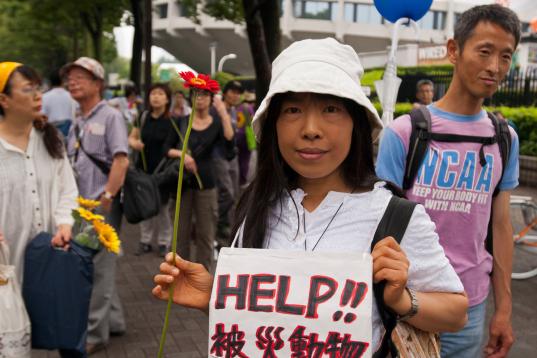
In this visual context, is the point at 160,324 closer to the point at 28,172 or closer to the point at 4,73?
the point at 28,172

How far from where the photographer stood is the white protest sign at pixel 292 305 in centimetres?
128

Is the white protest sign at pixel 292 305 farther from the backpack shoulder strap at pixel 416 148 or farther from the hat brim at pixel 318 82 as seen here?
the backpack shoulder strap at pixel 416 148

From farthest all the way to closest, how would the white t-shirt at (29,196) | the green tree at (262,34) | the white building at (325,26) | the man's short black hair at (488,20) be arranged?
the white building at (325,26) < the green tree at (262,34) < the white t-shirt at (29,196) < the man's short black hair at (488,20)

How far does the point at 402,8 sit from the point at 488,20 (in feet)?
7.10

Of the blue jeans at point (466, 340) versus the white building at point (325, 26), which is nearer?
the blue jeans at point (466, 340)

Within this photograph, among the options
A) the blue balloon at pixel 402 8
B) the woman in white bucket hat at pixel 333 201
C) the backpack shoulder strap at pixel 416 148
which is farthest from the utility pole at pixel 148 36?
the woman in white bucket hat at pixel 333 201

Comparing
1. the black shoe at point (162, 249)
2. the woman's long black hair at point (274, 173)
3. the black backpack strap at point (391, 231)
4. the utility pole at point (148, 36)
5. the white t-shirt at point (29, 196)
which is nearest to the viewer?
the black backpack strap at point (391, 231)

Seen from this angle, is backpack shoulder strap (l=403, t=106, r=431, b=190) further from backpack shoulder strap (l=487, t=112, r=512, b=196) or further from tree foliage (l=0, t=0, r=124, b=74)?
tree foliage (l=0, t=0, r=124, b=74)

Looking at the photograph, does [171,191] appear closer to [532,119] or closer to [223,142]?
[223,142]

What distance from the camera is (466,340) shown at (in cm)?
207

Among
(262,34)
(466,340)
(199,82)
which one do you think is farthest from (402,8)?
(262,34)

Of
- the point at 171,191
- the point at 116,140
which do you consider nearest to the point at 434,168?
the point at 116,140

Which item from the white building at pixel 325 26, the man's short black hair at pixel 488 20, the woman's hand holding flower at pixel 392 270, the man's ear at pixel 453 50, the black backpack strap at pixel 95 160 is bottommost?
the black backpack strap at pixel 95 160

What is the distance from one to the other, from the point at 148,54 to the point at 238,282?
12.2 m
